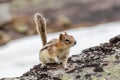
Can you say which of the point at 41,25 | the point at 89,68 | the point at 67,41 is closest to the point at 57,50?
the point at 67,41

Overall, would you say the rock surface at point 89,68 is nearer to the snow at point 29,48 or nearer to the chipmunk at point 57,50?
the chipmunk at point 57,50

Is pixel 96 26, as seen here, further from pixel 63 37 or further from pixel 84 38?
pixel 63 37

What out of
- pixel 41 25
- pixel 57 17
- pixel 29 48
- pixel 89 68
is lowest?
pixel 89 68

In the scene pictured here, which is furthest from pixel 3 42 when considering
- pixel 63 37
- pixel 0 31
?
pixel 63 37

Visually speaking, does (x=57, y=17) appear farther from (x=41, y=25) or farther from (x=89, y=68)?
(x=89, y=68)

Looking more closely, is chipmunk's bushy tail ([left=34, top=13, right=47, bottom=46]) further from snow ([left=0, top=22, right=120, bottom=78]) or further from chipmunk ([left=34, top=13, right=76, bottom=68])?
snow ([left=0, top=22, right=120, bottom=78])

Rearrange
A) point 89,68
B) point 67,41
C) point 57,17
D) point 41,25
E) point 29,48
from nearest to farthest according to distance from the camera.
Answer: point 89,68 < point 67,41 < point 41,25 < point 29,48 < point 57,17
